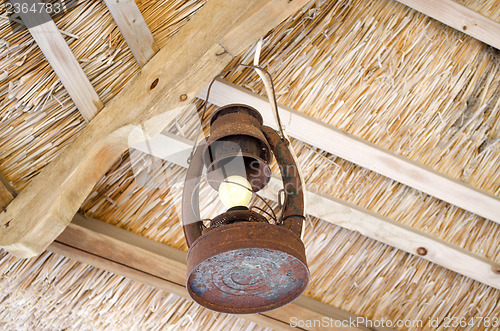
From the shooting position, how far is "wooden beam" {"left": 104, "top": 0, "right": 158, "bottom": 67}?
1.54m

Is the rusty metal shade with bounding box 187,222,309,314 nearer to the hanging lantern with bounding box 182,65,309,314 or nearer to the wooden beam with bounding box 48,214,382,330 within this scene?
the hanging lantern with bounding box 182,65,309,314

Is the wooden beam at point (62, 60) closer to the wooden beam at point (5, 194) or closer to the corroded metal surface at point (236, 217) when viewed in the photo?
the wooden beam at point (5, 194)

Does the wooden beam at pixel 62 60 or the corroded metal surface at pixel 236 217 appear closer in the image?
the corroded metal surface at pixel 236 217

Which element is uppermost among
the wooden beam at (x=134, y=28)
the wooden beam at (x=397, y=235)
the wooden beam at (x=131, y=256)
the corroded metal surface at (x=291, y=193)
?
the wooden beam at (x=134, y=28)

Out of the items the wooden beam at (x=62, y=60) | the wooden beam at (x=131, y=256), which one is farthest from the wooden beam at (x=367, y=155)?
the wooden beam at (x=131, y=256)

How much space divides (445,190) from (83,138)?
152 centimetres

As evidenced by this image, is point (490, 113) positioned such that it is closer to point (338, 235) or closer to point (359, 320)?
point (338, 235)

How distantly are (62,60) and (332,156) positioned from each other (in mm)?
1135

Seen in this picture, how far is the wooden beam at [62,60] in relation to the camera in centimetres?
149

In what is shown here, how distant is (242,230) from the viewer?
37.4 inches

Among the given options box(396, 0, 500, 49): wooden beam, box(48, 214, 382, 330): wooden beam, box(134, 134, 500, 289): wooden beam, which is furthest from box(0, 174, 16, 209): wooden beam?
box(396, 0, 500, 49): wooden beam

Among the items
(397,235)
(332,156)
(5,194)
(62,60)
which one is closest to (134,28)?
(62,60)

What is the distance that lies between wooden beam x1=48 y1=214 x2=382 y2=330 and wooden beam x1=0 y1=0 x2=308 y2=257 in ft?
0.85

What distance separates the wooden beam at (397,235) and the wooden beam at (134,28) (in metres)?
0.45
